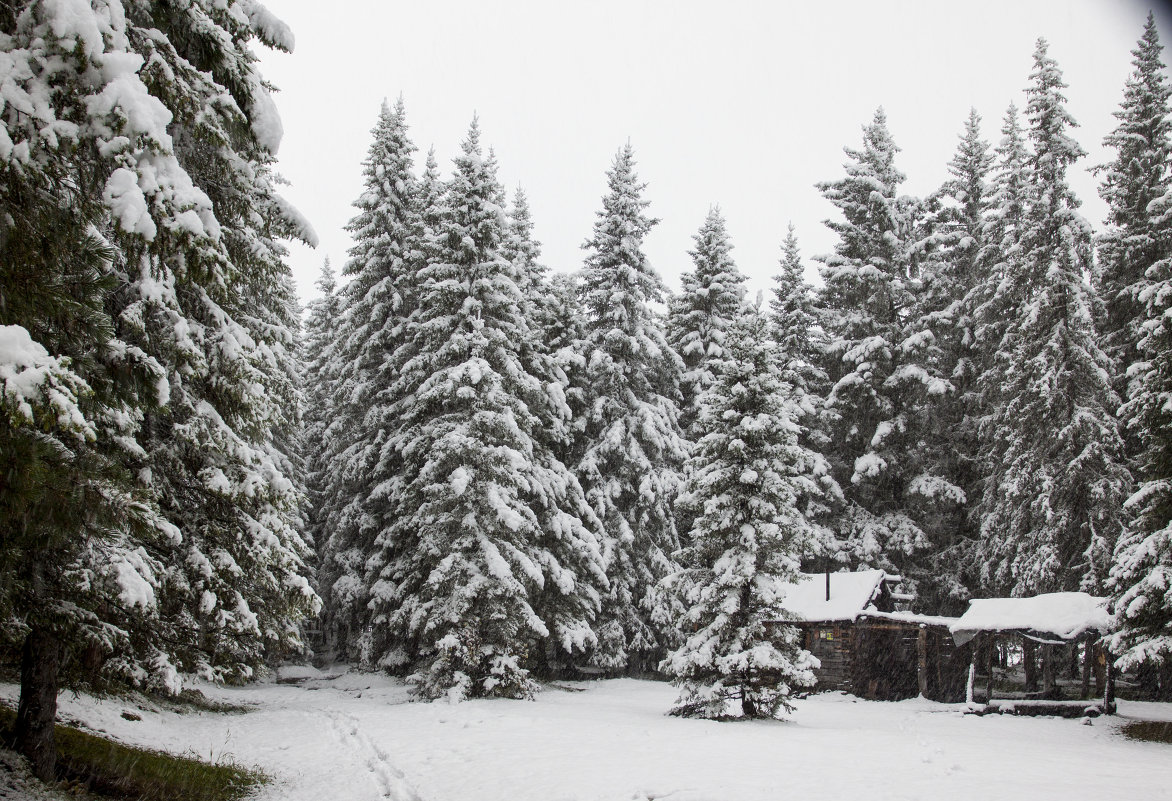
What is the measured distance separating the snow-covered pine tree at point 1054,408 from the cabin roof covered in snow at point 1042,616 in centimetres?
130

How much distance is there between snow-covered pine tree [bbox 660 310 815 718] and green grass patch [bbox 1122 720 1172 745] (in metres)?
7.85

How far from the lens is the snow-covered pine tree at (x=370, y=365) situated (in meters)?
25.1

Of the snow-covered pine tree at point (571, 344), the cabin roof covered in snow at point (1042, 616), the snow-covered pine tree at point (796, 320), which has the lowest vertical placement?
the cabin roof covered in snow at point (1042, 616)

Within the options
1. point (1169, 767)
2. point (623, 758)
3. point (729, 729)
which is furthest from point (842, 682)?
point (623, 758)

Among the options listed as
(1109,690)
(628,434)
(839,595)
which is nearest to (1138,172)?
(1109,690)

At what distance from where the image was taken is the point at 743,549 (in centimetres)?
1972

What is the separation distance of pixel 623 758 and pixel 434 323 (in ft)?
46.0

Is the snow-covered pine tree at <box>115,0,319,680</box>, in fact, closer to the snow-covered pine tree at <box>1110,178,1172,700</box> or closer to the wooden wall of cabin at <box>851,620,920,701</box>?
the snow-covered pine tree at <box>1110,178,1172,700</box>

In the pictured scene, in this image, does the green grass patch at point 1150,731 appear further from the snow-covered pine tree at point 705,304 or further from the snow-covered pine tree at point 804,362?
the snow-covered pine tree at point 705,304

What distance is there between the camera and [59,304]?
4973 millimetres

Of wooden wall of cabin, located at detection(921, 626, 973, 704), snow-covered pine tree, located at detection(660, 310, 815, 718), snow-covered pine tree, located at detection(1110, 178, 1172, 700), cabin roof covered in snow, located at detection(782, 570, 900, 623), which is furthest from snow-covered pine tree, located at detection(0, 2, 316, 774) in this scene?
wooden wall of cabin, located at detection(921, 626, 973, 704)

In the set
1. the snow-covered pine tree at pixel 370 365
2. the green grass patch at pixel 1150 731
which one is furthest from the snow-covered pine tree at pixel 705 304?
the green grass patch at pixel 1150 731

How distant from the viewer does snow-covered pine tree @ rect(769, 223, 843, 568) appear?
32.8 m

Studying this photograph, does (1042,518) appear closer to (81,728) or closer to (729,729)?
(729,729)
